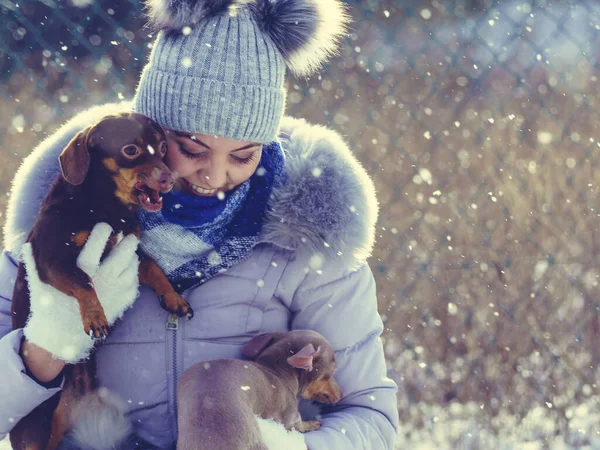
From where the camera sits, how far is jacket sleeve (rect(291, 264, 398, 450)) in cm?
213

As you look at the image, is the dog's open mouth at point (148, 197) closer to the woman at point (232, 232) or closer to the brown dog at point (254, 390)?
the woman at point (232, 232)

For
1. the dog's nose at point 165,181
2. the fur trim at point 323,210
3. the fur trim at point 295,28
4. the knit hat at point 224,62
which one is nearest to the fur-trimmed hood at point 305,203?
the fur trim at point 323,210

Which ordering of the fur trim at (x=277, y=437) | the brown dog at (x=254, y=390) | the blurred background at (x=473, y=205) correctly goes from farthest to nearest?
the blurred background at (x=473, y=205)
the fur trim at (x=277, y=437)
the brown dog at (x=254, y=390)

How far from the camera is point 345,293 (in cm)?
217

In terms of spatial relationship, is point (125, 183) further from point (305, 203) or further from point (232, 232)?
point (305, 203)

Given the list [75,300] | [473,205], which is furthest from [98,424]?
[473,205]

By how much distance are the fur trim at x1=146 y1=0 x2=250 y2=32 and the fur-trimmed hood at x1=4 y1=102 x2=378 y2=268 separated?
28cm

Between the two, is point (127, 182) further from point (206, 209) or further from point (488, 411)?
point (488, 411)

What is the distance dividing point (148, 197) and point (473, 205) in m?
2.55

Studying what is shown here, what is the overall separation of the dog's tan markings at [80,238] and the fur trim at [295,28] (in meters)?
0.73

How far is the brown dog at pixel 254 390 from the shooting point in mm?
1577

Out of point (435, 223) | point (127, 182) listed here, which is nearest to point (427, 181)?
point (435, 223)

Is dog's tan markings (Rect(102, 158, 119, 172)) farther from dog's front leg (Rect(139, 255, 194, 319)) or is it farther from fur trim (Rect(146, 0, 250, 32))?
fur trim (Rect(146, 0, 250, 32))

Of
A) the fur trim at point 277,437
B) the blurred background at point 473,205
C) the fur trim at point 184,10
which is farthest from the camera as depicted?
the blurred background at point 473,205
